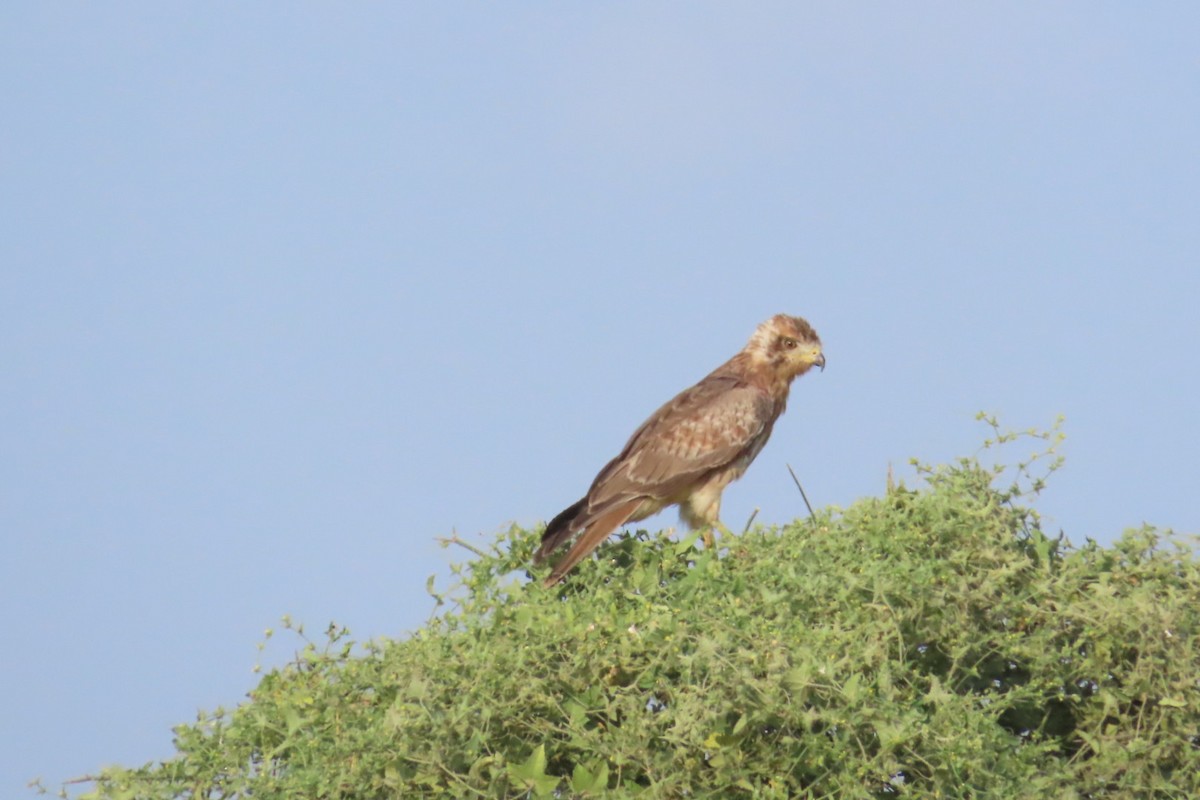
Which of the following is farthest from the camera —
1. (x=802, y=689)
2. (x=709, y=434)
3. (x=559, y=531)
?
(x=709, y=434)

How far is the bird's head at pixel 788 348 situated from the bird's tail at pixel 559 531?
307 centimetres

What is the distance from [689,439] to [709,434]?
0.18 metres

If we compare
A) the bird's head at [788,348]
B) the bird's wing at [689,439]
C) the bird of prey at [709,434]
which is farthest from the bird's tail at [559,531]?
the bird's head at [788,348]

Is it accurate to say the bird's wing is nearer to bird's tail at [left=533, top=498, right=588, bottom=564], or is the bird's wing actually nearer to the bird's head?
the bird's head

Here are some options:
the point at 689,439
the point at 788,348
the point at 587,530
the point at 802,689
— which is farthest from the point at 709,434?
the point at 802,689

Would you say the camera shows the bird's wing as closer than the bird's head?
Yes

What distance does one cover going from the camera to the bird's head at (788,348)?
10.0m

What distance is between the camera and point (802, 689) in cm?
427

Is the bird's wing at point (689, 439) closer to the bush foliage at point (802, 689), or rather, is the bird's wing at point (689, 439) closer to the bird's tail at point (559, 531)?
the bird's tail at point (559, 531)

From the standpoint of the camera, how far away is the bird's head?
10031mm

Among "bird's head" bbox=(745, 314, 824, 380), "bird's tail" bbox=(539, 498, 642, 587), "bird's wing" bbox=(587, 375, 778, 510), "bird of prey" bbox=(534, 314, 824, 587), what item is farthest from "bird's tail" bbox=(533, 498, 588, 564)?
"bird's head" bbox=(745, 314, 824, 380)

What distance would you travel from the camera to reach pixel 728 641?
4449 millimetres

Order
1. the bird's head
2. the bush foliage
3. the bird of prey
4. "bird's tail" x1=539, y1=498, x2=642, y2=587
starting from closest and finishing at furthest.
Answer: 1. the bush foliage
2. "bird's tail" x1=539, y1=498, x2=642, y2=587
3. the bird of prey
4. the bird's head

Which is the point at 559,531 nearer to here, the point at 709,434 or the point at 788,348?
the point at 709,434
